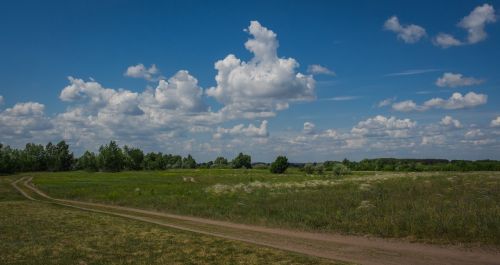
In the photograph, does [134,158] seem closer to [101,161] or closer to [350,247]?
[101,161]

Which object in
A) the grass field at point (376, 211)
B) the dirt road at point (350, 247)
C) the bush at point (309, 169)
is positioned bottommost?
the dirt road at point (350, 247)

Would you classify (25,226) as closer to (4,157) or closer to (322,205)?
(322,205)

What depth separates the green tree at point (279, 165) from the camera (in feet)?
383

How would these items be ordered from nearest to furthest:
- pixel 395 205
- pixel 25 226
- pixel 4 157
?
pixel 25 226, pixel 395 205, pixel 4 157

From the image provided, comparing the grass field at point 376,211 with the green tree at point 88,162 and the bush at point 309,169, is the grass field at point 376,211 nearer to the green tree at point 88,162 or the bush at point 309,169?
the bush at point 309,169

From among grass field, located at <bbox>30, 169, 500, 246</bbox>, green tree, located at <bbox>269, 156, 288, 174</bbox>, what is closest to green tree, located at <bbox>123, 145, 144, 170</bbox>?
green tree, located at <bbox>269, 156, 288, 174</bbox>

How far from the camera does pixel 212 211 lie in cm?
3047

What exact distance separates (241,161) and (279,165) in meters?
64.6

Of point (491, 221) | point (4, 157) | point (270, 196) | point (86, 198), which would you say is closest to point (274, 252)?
point (491, 221)

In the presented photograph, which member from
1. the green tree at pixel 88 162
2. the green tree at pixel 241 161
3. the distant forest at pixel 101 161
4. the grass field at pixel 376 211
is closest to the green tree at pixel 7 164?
the distant forest at pixel 101 161

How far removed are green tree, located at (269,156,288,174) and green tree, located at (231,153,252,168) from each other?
62652 millimetres

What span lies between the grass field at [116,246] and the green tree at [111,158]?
136 meters

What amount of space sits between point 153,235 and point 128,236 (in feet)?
3.98

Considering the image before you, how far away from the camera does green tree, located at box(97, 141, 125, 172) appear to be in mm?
155200
